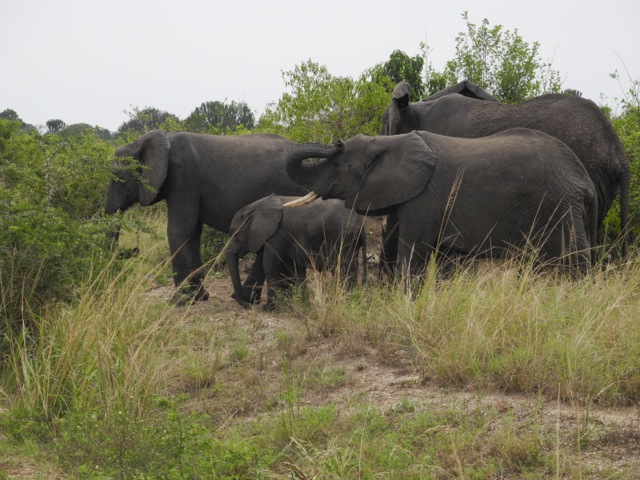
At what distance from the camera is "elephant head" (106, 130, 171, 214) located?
33.4ft

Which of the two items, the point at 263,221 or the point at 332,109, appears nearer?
the point at 263,221

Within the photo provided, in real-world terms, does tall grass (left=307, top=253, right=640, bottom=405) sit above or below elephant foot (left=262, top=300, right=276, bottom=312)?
above

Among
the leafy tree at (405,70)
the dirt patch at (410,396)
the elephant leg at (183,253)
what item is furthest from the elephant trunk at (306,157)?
the leafy tree at (405,70)

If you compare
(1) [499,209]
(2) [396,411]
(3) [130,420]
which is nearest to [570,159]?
(1) [499,209]

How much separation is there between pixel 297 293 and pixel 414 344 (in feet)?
9.15

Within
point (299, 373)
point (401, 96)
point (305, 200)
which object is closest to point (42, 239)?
point (299, 373)

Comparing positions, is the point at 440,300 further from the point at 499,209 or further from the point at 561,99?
the point at 561,99

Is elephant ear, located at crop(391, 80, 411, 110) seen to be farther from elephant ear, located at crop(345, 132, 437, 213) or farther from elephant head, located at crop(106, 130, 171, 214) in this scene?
elephant head, located at crop(106, 130, 171, 214)

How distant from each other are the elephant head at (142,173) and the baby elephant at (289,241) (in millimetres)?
1000

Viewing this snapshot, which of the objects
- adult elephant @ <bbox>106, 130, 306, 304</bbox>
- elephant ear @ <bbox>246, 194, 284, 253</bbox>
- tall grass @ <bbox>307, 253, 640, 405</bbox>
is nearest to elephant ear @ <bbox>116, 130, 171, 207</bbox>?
adult elephant @ <bbox>106, 130, 306, 304</bbox>

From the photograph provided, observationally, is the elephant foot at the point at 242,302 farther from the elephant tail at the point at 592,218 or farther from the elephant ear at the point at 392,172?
the elephant tail at the point at 592,218

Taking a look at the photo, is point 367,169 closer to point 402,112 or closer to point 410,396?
point 402,112

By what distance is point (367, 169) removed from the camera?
29.2 ft

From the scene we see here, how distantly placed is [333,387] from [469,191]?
2.78 metres
